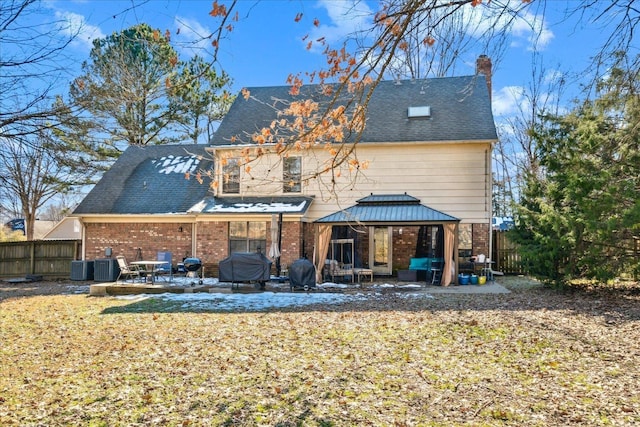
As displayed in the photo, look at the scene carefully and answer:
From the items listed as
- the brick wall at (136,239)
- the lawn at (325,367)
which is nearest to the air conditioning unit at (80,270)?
the brick wall at (136,239)

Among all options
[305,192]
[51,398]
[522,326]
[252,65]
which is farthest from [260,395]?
[305,192]

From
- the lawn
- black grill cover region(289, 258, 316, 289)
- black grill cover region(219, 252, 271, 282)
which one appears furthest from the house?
the lawn

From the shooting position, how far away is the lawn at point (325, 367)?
4.49 m

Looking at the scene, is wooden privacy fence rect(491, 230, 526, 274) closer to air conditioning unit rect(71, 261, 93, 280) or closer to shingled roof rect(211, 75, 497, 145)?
shingled roof rect(211, 75, 497, 145)

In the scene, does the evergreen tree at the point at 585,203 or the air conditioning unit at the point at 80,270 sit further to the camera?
the air conditioning unit at the point at 80,270

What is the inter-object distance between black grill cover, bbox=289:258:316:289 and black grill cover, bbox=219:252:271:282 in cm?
73

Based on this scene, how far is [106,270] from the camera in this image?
16781mm

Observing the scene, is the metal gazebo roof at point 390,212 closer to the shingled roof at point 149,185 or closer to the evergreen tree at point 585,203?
the evergreen tree at point 585,203

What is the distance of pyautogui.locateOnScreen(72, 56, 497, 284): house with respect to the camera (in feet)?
56.0

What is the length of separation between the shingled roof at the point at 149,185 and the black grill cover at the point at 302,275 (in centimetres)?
590

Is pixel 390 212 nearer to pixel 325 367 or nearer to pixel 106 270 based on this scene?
pixel 106 270

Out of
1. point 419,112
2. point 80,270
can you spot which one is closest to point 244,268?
point 80,270

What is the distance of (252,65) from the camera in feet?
18.3

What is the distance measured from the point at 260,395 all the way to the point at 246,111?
1657 centimetres
